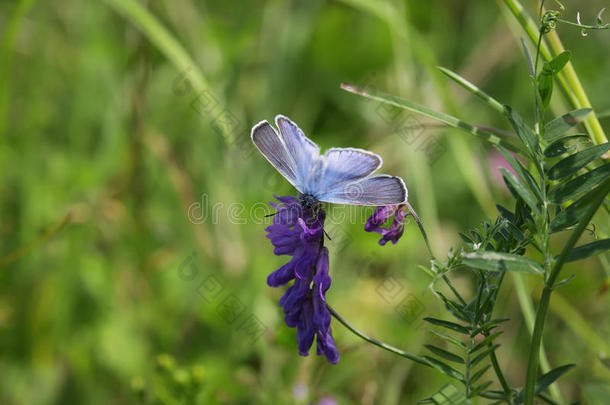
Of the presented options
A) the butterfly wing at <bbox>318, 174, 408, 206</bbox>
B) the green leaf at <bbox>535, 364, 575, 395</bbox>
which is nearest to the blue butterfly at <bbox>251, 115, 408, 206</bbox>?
the butterfly wing at <bbox>318, 174, 408, 206</bbox>

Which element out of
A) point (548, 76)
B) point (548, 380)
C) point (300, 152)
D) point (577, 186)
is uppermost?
point (300, 152)

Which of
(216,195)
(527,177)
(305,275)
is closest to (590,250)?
(527,177)

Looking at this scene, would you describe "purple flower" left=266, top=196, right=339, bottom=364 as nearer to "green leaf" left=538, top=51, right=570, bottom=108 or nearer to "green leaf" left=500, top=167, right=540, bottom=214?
"green leaf" left=500, top=167, right=540, bottom=214

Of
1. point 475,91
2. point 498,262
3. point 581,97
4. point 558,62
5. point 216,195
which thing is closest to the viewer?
point 498,262

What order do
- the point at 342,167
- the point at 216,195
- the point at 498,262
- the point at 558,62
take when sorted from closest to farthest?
1. the point at 498,262
2. the point at 558,62
3. the point at 342,167
4. the point at 216,195

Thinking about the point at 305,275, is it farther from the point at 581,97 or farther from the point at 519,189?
the point at 581,97

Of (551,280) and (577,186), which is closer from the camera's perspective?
(551,280)

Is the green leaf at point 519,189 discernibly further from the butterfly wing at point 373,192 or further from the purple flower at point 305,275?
the purple flower at point 305,275

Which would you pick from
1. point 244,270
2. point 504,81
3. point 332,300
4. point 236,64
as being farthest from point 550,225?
point 504,81
